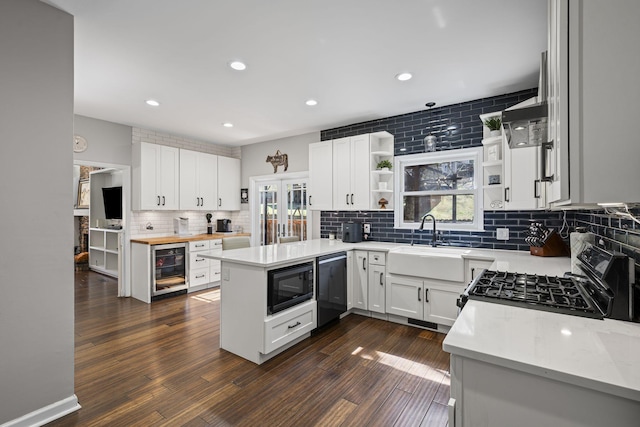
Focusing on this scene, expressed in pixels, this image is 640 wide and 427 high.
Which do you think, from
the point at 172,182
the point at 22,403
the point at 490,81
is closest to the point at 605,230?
the point at 490,81

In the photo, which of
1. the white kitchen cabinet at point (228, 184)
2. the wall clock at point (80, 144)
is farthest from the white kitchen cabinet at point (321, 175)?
the wall clock at point (80, 144)

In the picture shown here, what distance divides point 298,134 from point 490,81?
2957 mm

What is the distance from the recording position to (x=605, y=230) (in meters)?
1.91

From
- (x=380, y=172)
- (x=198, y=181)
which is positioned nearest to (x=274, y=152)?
(x=198, y=181)

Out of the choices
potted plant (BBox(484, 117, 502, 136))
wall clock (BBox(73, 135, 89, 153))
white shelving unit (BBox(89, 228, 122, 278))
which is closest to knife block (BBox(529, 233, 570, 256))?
potted plant (BBox(484, 117, 502, 136))

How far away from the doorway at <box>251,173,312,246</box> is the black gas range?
3.59 meters

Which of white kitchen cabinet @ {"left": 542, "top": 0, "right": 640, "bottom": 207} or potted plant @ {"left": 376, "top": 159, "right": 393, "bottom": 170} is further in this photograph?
potted plant @ {"left": 376, "top": 159, "right": 393, "bottom": 170}

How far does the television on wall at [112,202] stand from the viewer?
552 centimetres

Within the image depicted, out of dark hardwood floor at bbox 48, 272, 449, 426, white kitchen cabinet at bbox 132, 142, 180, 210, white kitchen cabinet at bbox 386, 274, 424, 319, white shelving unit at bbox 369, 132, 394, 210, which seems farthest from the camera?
white kitchen cabinet at bbox 132, 142, 180, 210

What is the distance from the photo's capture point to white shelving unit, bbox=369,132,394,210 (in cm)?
407

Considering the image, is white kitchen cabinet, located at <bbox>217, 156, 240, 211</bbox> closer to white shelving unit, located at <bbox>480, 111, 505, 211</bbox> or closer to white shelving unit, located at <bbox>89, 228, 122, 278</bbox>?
white shelving unit, located at <bbox>89, 228, 122, 278</bbox>

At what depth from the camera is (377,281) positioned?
12.0 ft

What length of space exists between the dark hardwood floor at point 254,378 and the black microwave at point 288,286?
47 cm

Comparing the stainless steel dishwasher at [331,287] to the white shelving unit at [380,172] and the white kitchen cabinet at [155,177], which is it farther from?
the white kitchen cabinet at [155,177]
